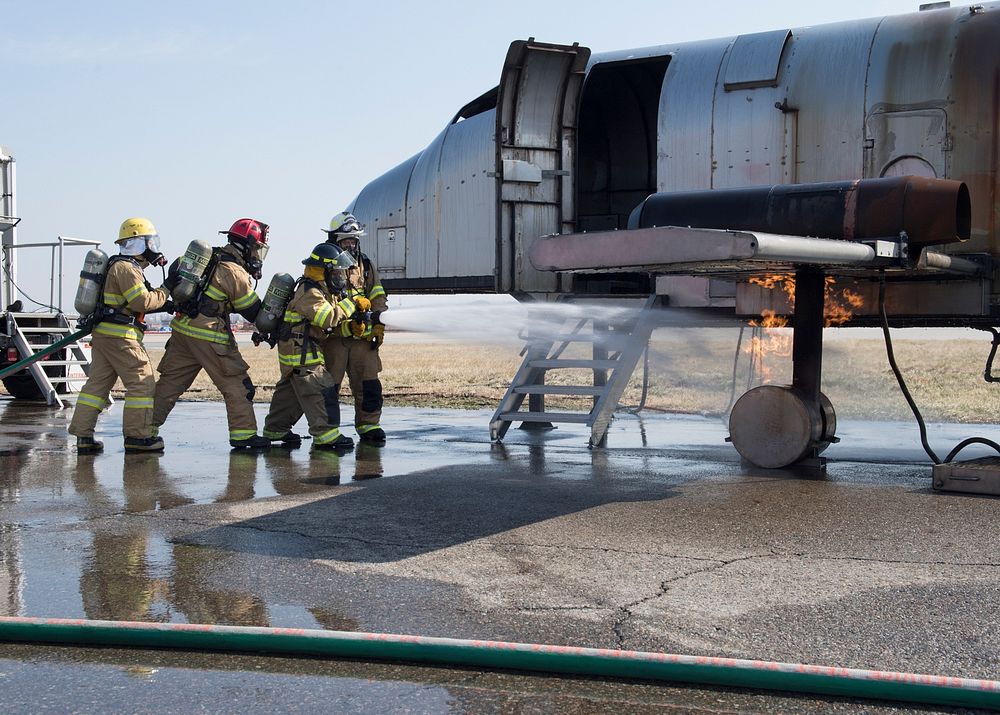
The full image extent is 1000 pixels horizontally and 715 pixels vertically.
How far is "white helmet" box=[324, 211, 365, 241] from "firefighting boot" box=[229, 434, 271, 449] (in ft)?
6.60

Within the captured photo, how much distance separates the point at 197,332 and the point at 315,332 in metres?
1.03

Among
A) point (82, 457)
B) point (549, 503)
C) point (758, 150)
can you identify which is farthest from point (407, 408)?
point (549, 503)

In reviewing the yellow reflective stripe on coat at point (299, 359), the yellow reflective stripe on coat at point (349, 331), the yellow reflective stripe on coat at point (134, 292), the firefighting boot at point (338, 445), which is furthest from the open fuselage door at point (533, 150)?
the yellow reflective stripe on coat at point (134, 292)

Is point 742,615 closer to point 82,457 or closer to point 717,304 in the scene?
point 717,304

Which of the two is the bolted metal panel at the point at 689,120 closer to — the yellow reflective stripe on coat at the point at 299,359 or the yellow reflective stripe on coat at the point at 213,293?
the yellow reflective stripe on coat at the point at 299,359

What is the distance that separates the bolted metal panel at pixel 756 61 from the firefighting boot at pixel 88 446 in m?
6.46

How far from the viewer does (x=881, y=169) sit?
29.1 feet

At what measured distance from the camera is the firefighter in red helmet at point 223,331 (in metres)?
9.64

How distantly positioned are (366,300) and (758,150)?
382 cm

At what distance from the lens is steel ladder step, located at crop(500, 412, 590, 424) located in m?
9.63

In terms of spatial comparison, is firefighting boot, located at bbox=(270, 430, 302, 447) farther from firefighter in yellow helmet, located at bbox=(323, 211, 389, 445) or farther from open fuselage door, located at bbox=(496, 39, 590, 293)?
open fuselage door, located at bbox=(496, 39, 590, 293)

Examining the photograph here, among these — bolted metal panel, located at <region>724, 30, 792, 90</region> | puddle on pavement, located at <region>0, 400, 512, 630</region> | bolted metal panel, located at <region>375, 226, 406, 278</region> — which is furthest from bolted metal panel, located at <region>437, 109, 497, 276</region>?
bolted metal panel, located at <region>724, 30, 792, 90</region>

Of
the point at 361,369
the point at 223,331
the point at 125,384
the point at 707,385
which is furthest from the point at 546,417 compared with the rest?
the point at 707,385

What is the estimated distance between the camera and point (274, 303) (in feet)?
32.3
